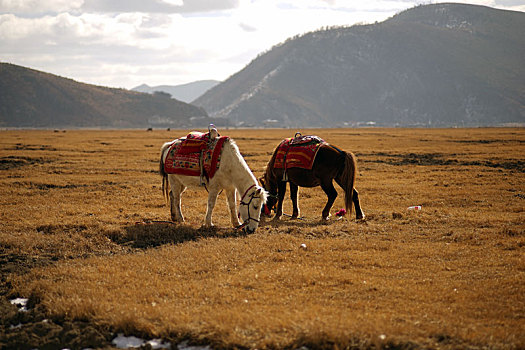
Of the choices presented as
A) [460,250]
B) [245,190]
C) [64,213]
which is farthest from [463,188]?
[64,213]

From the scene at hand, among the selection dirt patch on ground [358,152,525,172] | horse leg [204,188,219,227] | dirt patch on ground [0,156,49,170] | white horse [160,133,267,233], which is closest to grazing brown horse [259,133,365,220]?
white horse [160,133,267,233]

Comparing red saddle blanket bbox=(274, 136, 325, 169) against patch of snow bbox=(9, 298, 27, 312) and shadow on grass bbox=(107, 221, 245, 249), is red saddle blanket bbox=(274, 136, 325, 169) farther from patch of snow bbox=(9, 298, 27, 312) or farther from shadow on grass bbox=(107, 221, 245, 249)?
patch of snow bbox=(9, 298, 27, 312)

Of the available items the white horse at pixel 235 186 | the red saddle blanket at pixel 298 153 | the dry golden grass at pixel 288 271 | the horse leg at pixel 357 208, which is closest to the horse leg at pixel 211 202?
the white horse at pixel 235 186

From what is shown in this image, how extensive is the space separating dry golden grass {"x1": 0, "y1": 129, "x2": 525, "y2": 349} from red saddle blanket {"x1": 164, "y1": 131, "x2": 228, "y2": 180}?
1485 millimetres

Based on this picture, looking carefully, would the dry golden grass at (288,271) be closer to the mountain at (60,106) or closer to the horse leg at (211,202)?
the horse leg at (211,202)

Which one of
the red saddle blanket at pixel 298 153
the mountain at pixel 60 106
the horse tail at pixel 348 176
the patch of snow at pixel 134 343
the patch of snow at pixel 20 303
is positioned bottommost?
the patch of snow at pixel 134 343

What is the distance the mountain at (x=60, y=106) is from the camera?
162 metres

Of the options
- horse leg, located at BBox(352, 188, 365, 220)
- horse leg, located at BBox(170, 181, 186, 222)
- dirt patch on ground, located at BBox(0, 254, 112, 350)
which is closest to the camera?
dirt patch on ground, located at BBox(0, 254, 112, 350)

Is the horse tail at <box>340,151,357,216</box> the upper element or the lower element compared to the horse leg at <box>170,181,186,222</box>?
upper

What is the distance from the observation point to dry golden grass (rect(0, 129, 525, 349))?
6305mm

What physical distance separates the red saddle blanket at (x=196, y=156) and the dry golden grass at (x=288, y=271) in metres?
1.49

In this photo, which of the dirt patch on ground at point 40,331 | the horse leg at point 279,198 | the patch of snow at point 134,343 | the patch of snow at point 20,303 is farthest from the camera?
the horse leg at point 279,198

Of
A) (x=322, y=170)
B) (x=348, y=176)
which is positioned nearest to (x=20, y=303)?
(x=322, y=170)

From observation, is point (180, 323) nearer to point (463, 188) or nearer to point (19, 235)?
point (19, 235)
